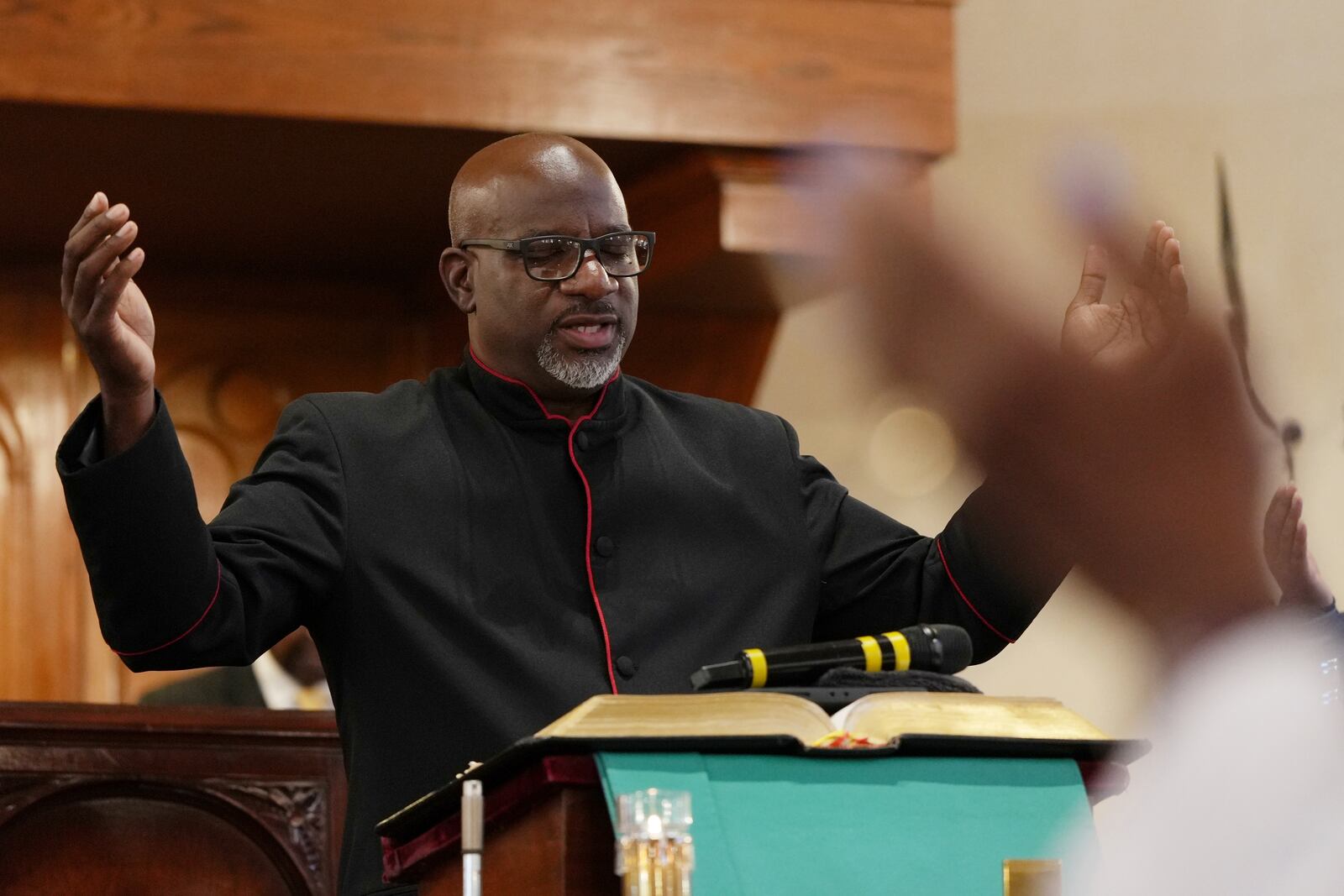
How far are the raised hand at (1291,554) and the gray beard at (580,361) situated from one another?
739 mm

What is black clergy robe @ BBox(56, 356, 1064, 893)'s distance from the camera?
6.19 ft

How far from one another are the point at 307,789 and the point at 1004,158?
2.68m

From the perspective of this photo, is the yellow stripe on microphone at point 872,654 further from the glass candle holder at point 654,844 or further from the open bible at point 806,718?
the glass candle holder at point 654,844

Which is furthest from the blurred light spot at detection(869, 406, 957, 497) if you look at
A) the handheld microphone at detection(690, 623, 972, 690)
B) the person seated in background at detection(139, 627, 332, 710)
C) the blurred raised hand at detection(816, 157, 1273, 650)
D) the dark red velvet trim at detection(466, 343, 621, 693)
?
the handheld microphone at detection(690, 623, 972, 690)

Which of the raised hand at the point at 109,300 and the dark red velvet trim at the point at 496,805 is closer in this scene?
the dark red velvet trim at the point at 496,805

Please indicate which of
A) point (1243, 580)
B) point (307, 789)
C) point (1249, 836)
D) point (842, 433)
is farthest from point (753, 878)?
point (842, 433)

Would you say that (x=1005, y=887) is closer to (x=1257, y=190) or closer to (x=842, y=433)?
(x=842, y=433)

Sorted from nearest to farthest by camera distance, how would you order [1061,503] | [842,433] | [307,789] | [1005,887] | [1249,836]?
[1005,887], [1061,503], [1249,836], [307,789], [842,433]

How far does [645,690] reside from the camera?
210 cm

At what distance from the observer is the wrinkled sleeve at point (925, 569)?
2131 mm

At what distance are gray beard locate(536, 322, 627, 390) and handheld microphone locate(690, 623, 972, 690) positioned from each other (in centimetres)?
71

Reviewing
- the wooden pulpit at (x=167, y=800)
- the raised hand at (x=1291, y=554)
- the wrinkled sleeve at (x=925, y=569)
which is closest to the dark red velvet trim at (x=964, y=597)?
the wrinkled sleeve at (x=925, y=569)

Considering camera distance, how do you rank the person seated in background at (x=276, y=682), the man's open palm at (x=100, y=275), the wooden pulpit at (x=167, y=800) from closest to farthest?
the man's open palm at (x=100, y=275) → the wooden pulpit at (x=167, y=800) → the person seated in background at (x=276, y=682)

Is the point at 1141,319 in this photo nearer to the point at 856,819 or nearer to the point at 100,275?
the point at 856,819
